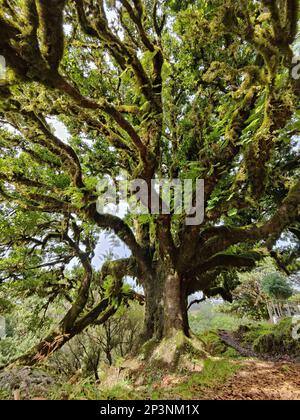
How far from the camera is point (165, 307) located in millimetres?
6254

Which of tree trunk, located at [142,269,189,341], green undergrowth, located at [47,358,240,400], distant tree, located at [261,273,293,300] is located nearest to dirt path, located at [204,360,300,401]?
green undergrowth, located at [47,358,240,400]

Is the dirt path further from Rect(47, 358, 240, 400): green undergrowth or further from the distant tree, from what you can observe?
the distant tree

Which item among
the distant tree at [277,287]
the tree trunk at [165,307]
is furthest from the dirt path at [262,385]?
the distant tree at [277,287]

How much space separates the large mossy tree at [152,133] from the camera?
11.4 feet

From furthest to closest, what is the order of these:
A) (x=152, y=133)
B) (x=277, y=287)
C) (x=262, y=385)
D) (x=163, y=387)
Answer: (x=277, y=287)
(x=152, y=133)
(x=163, y=387)
(x=262, y=385)

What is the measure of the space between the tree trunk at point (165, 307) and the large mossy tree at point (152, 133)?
3 centimetres

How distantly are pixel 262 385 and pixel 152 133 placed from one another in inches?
192

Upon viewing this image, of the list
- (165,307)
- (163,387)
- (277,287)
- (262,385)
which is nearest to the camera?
(262,385)

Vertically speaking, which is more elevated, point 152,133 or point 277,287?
point 152,133

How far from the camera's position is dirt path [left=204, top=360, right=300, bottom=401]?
3.37 meters

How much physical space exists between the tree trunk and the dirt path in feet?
5.44

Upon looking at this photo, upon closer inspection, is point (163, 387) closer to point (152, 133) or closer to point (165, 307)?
point (165, 307)

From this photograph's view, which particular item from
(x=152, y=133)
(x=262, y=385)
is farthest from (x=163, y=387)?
(x=152, y=133)
